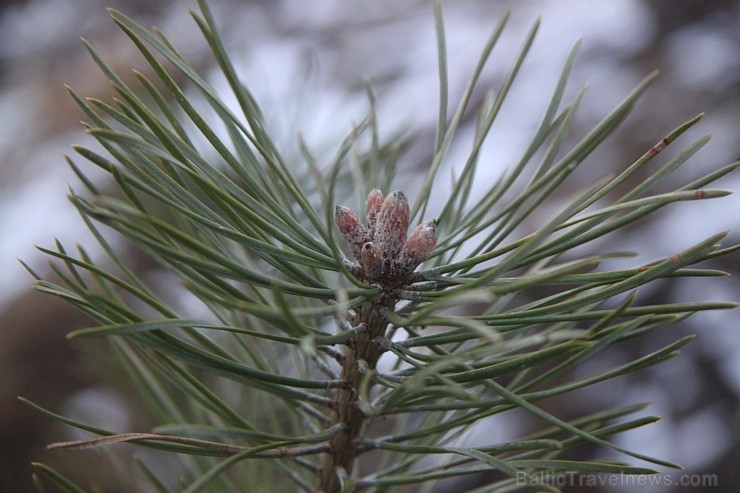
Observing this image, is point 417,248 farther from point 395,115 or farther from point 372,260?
point 395,115

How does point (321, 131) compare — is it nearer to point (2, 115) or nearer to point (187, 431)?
point (187, 431)

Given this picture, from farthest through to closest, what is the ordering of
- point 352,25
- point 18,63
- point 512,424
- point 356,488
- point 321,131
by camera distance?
1. point 18,63
2. point 352,25
3. point 512,424
4. point 321,131
5. point 356,488

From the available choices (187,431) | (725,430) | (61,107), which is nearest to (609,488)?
(725,430)

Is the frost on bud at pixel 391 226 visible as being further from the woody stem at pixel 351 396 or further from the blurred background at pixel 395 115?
the blurred background at pixel 395 115

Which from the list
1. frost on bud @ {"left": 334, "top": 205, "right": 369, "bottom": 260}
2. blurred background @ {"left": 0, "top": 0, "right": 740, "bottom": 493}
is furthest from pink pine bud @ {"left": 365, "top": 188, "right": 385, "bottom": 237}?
blurred background @ {"left": 0, "top": 0, "right": 740, "bottom": 493}

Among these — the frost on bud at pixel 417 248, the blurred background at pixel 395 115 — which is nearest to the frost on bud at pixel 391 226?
the frost on bud at pixel 417 248

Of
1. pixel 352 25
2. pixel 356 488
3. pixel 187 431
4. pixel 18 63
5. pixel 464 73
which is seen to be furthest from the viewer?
pixel 18 63

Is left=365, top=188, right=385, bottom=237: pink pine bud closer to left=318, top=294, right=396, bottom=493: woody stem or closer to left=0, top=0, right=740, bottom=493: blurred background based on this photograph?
left=318, top=294, right=396, bottom=493: woody stem
